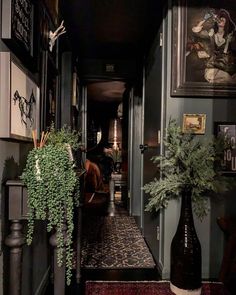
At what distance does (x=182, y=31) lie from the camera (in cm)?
238

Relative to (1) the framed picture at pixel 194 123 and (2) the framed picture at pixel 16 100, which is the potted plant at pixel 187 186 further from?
(2) the framed picture at pixel 16 100

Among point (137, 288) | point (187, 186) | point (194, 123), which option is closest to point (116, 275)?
point (137, 288)

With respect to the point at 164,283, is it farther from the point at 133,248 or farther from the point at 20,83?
the point at 20,83

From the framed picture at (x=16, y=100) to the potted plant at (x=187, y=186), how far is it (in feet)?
3.53

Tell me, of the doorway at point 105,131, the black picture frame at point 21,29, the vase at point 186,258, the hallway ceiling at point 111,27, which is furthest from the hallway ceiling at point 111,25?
the doorway at point 105,131

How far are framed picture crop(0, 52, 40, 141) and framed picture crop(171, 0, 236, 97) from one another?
125 cm

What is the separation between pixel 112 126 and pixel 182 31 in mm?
6705

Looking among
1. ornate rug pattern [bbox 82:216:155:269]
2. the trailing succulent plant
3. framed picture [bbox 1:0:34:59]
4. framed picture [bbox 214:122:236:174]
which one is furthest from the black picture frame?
ornate rug pattern [bbox 82:216:155:269]

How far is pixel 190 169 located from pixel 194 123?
1.67 ft

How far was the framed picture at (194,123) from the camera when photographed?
244 cm

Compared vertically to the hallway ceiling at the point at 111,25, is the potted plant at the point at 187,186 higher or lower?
lower

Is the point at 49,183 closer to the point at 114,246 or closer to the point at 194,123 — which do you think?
the point at 194,123

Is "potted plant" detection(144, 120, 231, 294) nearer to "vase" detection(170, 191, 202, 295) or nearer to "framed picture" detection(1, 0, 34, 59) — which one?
"vase" detection(170, 191, 202, 295)

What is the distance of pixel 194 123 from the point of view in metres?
2.45
